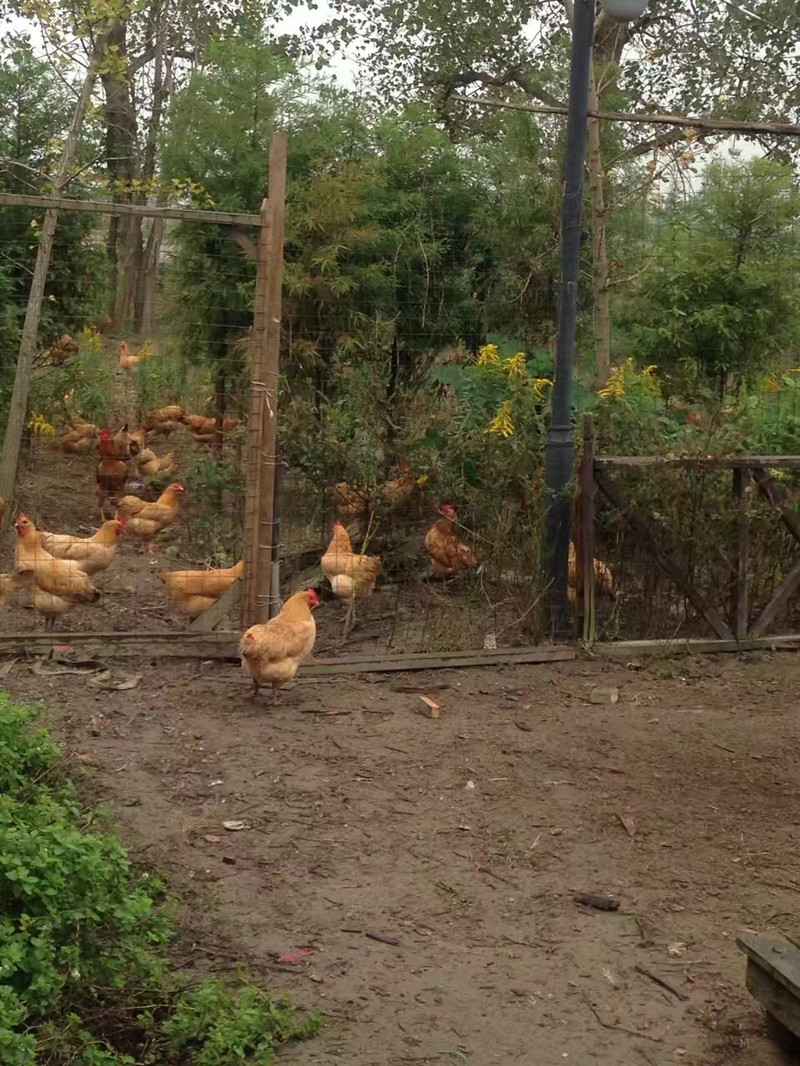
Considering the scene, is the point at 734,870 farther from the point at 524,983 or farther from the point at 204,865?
the point at 204,865

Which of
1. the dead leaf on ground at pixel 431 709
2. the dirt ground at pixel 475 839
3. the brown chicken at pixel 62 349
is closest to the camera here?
the dirt ground at pixel 475 839

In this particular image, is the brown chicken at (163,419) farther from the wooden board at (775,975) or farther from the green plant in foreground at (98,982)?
the wooden board at (775,975)

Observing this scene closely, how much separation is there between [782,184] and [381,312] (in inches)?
172

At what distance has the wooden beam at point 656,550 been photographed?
25.1 ft

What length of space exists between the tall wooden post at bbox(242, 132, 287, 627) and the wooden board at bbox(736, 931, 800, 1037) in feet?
13.6

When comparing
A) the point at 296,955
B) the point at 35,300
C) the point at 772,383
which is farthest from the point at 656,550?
the point at 35,300

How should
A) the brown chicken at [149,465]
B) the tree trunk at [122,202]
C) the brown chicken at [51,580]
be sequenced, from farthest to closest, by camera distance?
the tree trunk at [122,202] → the brown chicken at [149,465] → the brown chicken at [51,580]

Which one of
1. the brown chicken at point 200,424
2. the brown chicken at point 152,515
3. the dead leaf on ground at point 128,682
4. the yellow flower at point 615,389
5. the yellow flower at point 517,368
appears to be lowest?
the dead leaf on ground at point 128,682

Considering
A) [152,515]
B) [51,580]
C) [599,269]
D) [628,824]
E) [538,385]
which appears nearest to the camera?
[628,824]

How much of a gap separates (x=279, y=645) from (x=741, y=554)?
10.6 feet

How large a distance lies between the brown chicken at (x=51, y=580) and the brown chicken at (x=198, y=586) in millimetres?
506

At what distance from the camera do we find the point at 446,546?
8.50 metres

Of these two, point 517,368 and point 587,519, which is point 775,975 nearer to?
point 587,519

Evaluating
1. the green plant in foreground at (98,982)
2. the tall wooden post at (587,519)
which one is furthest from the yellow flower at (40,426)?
the green plant in foreground at (98,982)
